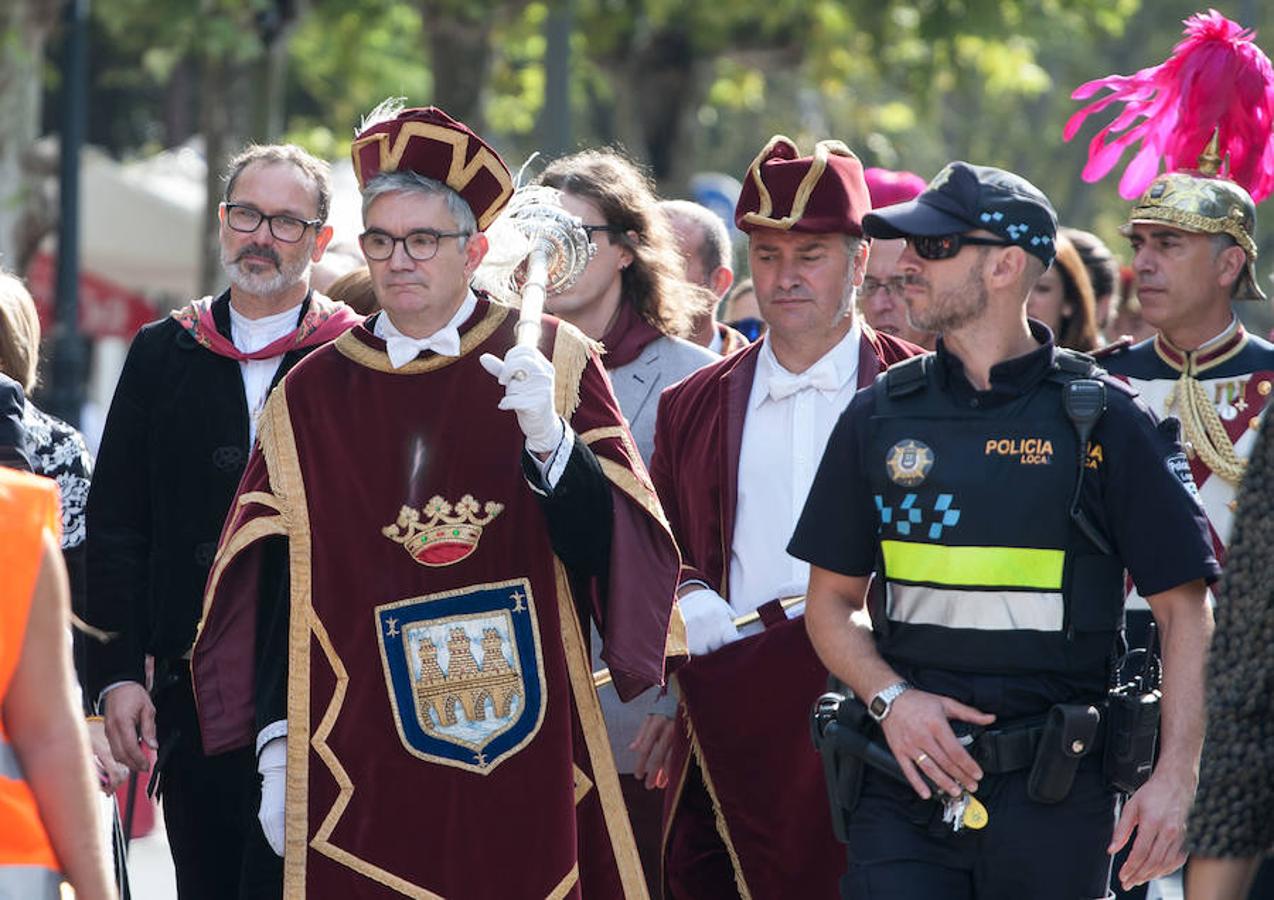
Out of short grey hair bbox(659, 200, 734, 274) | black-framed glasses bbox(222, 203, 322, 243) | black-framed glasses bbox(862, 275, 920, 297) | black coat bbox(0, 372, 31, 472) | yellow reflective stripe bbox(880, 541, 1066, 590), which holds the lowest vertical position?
yellow reflective stripe bbox(880, 541, 1066, 590)

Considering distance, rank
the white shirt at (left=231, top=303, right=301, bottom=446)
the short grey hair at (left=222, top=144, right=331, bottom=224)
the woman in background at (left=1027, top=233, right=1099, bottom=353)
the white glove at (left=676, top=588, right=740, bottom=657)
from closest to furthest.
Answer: the white glove at (left=676, top=588, right=740, bottom=657)
the white shirt at (left=231, top=303, right=301, bottom=446)
the short grey hair at (left=222, top=144, right=331, bottom=224)
the woman in background at (left=1027, top=233, right=1099, bottom=353)

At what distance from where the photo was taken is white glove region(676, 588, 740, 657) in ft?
18.8

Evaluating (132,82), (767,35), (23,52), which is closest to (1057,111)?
(132,82)

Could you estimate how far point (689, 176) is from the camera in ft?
66.1

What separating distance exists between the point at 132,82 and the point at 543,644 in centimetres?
2541

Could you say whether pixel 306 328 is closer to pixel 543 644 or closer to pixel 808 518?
pixel 543 644

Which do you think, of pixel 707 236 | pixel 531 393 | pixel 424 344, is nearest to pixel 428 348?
pixel 424 344

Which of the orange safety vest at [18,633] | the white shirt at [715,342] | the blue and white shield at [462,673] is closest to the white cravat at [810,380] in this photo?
the blue and white shield at [462,673]

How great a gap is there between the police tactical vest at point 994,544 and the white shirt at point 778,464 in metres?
1.02

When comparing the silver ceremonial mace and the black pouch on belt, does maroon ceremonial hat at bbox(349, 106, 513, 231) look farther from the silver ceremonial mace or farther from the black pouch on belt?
the black pouch on belt

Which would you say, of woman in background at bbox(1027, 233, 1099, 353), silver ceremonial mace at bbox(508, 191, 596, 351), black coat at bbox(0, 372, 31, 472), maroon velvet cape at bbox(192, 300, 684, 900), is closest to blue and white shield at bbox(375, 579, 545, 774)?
maroon velvet cape at bbox(192, 300, 684, 900)

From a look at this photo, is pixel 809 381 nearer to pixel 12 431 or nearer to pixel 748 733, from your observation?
pixel 748 733

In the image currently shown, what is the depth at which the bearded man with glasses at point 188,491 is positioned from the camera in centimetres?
593

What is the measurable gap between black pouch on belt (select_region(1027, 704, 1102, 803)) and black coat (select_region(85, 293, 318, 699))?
7.51 feet
